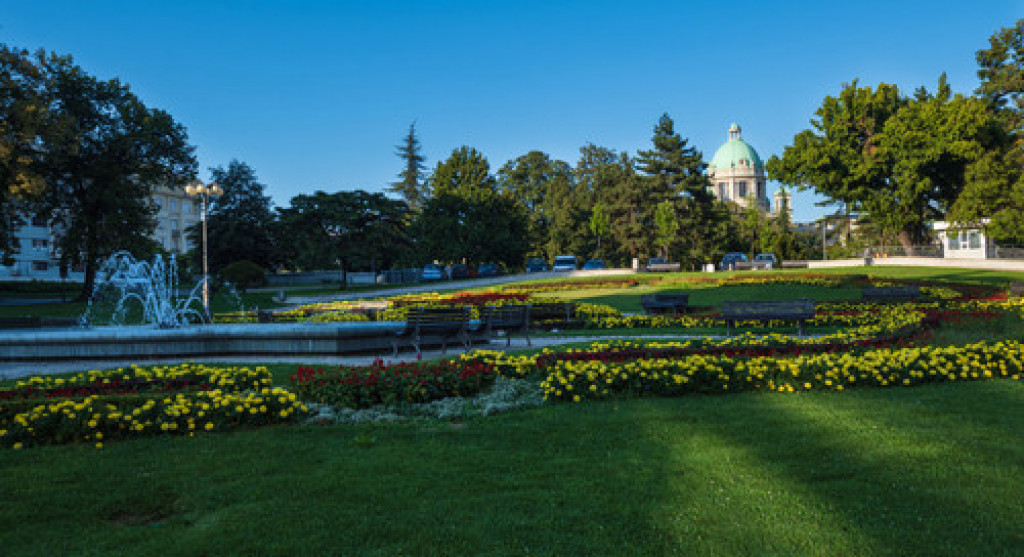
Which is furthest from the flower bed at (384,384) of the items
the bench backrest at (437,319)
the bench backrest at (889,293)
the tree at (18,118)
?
the tree at (18,118)

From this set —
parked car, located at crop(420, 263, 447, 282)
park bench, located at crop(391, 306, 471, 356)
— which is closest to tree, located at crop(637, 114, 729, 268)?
parked car, located at crop(420, 263, 447, 282)

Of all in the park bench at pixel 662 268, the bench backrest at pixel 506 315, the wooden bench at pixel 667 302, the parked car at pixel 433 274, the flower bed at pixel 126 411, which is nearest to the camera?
the flower bed at pixel 126 411

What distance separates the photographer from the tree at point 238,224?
5341 cm

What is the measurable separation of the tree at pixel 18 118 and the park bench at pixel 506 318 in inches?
890

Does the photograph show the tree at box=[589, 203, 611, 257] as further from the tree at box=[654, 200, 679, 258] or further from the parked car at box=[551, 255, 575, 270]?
the parked car at box=[551, 255, 575, 270]

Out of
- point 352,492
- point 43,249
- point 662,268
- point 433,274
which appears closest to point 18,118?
point 433,274

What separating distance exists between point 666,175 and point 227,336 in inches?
2218

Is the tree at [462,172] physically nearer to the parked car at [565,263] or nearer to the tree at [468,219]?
the tree at [468,219]

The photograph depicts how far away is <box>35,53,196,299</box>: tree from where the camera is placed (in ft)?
108

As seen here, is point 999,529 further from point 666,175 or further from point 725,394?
point 666,175

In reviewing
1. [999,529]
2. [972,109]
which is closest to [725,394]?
[999,529]

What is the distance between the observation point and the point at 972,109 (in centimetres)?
4134

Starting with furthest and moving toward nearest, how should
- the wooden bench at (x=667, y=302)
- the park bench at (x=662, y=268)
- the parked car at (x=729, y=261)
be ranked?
1. the parked car at (x=729, y=261)
2. the park bench at (x=662, y=268)
3. the wooden bench at (x=667, y=302)

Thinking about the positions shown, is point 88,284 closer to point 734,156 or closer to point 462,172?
point 462,172
